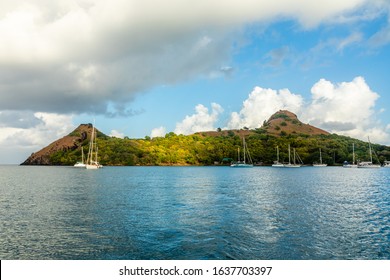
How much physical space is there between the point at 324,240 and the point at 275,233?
4564 millimetres

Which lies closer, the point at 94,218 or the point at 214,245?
the point at 214,245

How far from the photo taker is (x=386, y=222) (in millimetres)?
37344

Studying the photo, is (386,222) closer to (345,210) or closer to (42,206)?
(345,210)

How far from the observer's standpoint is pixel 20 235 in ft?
99.5

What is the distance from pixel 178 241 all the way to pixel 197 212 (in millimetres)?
15291

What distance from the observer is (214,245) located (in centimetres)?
2716
